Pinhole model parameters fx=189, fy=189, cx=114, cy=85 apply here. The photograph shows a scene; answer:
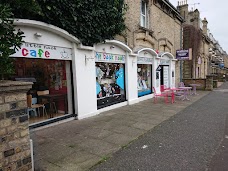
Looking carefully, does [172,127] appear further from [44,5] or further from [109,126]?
[44,5]

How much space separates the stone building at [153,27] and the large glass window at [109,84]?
1.46 m

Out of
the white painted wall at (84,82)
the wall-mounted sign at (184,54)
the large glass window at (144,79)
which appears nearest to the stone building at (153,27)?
the wall-mounted sign at (184,54)

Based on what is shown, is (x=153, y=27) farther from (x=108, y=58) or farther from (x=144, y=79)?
(x=108, y=58)

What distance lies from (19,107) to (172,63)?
1452 cm

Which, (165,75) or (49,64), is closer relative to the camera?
(49,64)

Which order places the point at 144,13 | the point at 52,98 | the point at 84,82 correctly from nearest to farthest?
the point at 52,98, the point at 84,82, the point at 144,13

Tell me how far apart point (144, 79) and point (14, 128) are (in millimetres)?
9931

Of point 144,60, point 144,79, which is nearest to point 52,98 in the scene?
point 144,60

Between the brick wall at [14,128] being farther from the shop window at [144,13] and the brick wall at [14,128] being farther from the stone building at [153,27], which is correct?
the shop window at [144,13]

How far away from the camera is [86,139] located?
4.73 metres

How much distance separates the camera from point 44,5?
5219 millimetres

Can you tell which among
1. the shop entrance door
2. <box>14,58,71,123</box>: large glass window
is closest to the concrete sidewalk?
<box>14,58,71,123</box>: large glass window

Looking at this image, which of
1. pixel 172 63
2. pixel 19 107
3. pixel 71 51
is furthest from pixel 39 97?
pixel 172 63

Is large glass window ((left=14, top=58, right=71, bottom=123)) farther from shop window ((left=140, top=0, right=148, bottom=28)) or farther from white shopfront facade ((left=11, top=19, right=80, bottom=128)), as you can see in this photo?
shop window ((left=140, top=0, right=148, bottom=28))
